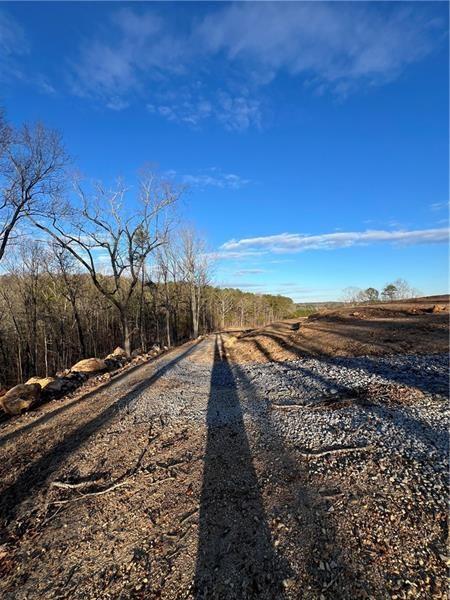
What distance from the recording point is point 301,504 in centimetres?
289

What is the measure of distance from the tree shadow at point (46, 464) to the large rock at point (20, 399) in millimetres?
2259

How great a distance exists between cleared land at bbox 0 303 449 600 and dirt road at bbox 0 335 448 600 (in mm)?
14

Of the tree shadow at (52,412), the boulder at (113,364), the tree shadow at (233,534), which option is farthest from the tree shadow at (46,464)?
the boulder at (113,364)

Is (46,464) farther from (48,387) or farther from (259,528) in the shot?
(48,387)

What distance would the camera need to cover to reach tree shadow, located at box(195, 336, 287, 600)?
2.18 meters

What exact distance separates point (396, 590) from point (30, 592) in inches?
106

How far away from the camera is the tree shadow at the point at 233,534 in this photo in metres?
2.18

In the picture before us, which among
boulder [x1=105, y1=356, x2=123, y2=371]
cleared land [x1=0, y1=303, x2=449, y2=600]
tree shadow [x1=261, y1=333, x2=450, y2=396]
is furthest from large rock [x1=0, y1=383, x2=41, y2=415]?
tree shadow [x1=261, y1=333, x2=450, y2=396]

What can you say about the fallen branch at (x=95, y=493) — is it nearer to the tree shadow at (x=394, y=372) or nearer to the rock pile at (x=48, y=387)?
the rock pile at (x=48, y=387)

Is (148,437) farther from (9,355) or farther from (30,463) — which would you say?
(9,355)

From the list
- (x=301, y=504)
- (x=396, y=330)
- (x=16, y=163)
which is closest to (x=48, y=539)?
(x=301, y=504)

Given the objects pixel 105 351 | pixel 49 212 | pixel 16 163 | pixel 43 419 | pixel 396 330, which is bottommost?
pixel 105 351

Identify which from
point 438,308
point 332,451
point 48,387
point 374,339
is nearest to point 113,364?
point 48,387

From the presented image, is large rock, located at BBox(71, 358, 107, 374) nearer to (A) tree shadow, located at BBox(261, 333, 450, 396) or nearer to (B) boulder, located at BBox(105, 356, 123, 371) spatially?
(B) boulder, located at BBox(105, 356, 123, 371)
